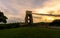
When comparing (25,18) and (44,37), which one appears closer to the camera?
(44,37)

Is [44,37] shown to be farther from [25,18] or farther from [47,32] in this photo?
[25,18]

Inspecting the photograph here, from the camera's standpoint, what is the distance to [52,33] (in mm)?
19188

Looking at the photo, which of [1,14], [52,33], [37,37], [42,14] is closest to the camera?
[37,37]

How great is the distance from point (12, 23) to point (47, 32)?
7885 mm

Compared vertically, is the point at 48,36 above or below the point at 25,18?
below

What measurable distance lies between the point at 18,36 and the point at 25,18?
343 inches

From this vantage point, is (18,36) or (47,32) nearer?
(18,36)

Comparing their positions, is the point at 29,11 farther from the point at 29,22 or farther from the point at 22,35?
the point at 22,35

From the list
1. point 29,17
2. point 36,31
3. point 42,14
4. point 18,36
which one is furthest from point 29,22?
point 18,36

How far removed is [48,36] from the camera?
18.2m

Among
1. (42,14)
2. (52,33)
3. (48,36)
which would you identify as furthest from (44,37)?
(42,14)

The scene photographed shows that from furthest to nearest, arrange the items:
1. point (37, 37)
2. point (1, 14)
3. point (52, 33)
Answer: point (1, 14)
point (52, 33)
point (37, 37)

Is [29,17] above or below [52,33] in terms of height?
above

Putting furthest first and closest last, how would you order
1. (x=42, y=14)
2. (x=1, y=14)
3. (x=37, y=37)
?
(x=1, y=14) < (x=42, y=14) < (x=37, y=37)
